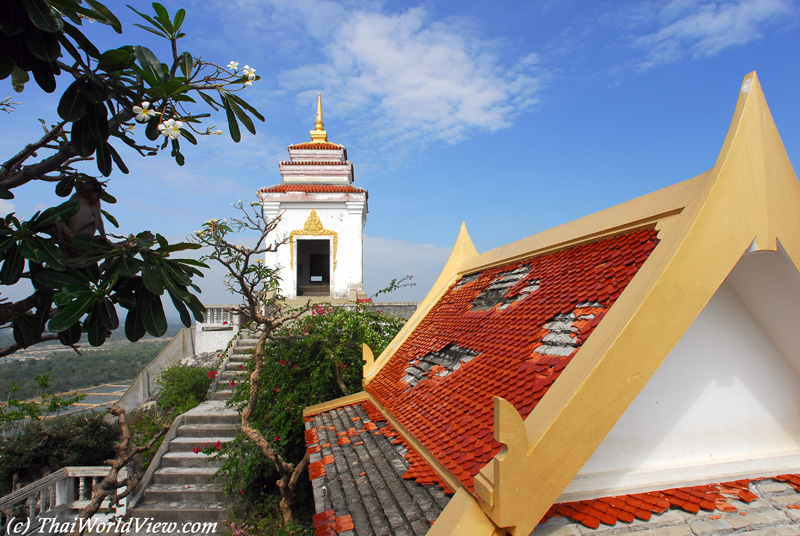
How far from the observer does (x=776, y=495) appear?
7.93ft

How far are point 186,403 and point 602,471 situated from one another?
10.6m

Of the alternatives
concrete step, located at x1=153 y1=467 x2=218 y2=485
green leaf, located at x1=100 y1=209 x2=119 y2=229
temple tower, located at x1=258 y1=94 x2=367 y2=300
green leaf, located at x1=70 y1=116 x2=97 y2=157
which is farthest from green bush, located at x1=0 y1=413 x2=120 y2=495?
green leaf, located at x1=70 y1=116 x2=97 y2=157

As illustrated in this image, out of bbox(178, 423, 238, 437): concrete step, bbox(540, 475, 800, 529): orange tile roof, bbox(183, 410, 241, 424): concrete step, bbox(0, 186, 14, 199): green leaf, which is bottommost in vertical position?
bbox(178, 423, 238, 437): concrete step

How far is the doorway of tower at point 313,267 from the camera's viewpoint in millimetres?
15570

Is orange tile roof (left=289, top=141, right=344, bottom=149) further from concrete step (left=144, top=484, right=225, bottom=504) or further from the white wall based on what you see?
the white wall

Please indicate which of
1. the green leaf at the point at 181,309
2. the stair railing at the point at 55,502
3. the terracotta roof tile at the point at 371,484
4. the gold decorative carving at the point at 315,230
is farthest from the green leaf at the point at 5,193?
the gold decorative carving at the point at 315,230

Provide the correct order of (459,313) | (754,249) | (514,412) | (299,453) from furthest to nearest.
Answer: (299,453)
(459,313)
(754,249)
(514,412)

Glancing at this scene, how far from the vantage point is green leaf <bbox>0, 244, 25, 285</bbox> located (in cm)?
204

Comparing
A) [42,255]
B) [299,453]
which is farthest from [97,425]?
[42,255]

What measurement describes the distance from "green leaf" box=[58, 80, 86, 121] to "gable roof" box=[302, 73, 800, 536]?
2.42 metres

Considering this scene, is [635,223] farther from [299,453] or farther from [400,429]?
[299,453]

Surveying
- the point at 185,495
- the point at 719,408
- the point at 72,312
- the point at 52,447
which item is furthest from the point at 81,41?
the point at 52,447

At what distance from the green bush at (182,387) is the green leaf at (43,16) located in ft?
33.1

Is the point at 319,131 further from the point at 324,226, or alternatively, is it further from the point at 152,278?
the point at 152,278
